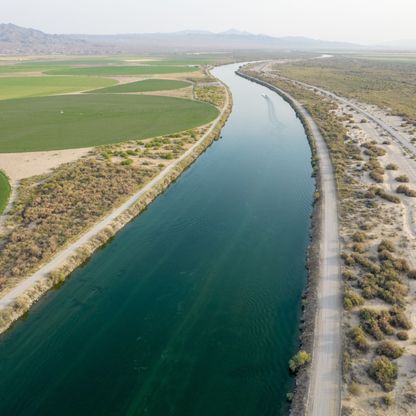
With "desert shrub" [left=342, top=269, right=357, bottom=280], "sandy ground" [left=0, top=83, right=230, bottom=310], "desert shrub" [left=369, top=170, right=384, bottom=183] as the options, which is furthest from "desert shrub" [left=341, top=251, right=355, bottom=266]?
"sandy ground" [left=0, top=83, right=230, bottom=310]

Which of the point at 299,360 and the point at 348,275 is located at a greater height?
the point at 348,275

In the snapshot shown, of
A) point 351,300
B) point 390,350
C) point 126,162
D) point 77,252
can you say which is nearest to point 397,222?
point 351,300

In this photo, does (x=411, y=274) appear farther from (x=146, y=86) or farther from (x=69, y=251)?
(x=146, y=86)

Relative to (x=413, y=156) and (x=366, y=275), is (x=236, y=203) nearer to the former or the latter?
(x=366, y=275)

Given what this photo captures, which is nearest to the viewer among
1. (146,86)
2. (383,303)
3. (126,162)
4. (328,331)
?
(328,331)

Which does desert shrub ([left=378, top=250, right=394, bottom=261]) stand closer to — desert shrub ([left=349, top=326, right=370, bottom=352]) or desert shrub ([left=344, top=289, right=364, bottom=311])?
desert shrub ([left=344, top=289, right=364, bottom=311])

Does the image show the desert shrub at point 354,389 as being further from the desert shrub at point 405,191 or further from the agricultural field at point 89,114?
the agricultural field at point 89,114
